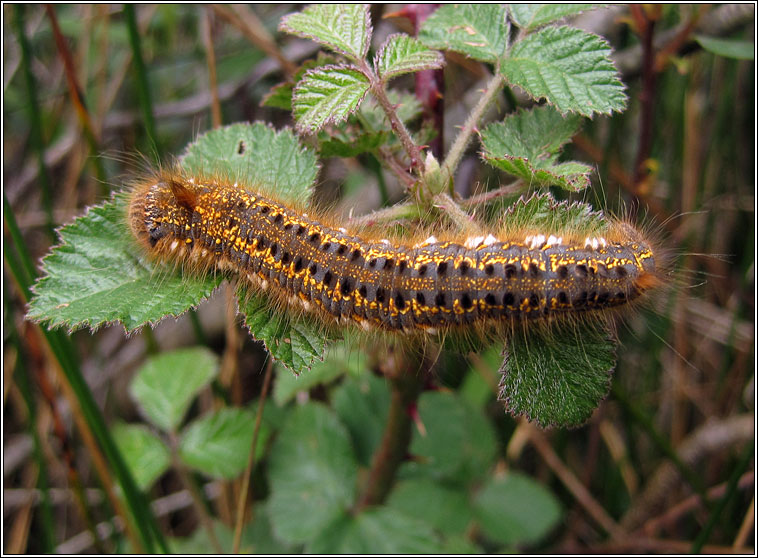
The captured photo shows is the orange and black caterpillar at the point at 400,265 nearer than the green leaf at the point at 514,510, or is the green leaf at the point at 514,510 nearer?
the orange and black caterpillar at the point at 400,265

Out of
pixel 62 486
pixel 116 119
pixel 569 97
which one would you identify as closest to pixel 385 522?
pixel 569 97

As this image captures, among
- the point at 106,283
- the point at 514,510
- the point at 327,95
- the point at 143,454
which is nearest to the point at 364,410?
the point at 514,510

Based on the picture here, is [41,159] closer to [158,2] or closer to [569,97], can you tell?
[158,2]

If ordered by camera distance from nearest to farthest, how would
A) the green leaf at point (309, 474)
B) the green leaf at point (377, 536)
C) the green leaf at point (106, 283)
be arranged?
the green leaf at point (106, 283) < the green leaf at point (377, 536) < the green leaf at point (309, 474)

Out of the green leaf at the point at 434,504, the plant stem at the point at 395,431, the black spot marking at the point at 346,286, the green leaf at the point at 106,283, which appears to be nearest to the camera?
the green leaf at the point at 106,283

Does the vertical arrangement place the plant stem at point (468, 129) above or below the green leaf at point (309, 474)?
above

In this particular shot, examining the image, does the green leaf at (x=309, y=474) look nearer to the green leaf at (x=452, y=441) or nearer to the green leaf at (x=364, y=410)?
the green leaf at (x=364, y=410)

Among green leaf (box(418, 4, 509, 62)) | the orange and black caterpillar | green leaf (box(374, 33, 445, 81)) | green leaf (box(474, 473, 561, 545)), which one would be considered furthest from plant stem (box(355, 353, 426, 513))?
green leaf (box(418, 4, 509, 62))

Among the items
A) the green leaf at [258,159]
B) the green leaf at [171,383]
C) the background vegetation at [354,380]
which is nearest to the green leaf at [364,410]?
the background vegetation at [354,380]
